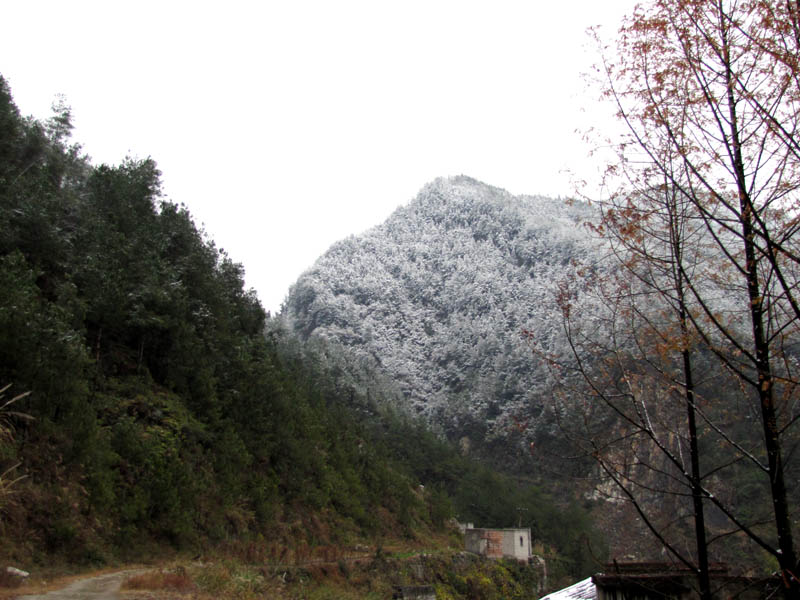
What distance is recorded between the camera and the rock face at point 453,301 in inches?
4168

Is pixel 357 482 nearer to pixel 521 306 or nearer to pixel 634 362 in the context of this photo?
pixel 634 362

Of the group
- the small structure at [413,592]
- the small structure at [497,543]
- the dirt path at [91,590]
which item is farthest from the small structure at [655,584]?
the small structure at [497,543]

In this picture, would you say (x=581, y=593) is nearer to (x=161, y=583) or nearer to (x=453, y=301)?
(x=161, y=583)

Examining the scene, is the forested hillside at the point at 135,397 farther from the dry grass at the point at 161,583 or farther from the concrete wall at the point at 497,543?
the concrete wall at the point at 497,543

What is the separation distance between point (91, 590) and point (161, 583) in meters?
1.14

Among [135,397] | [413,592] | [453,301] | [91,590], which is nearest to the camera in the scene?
[91,590]

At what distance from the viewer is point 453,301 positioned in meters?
130

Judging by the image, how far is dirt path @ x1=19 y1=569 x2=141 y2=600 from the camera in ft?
29.5

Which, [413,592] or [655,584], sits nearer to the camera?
[655,584]

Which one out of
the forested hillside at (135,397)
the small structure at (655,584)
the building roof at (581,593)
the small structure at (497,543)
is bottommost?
the small structure at (497,543)

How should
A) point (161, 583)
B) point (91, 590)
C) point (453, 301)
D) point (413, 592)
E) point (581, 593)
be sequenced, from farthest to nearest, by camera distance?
point (453, 301), point (413, 592), point (581, 593), point (161, 583), point (91, 590)

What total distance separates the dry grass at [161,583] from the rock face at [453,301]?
81966mm

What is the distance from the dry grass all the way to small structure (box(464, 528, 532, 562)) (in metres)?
32.6

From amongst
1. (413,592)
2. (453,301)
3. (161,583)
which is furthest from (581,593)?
(453,301)
